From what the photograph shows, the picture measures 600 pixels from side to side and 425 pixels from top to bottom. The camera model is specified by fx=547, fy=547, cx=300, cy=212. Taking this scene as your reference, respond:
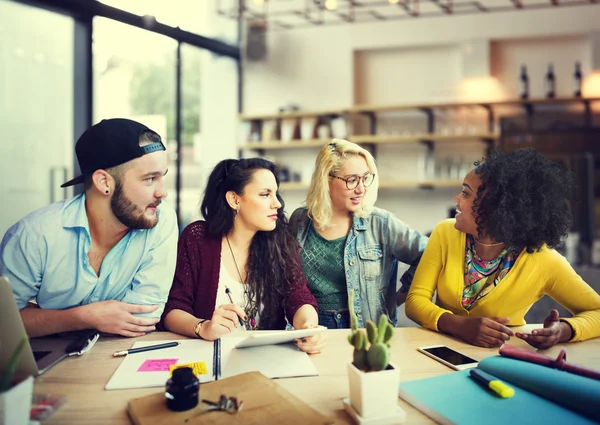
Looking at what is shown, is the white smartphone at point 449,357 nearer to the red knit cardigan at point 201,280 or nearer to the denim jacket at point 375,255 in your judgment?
the red knit cardigan at point 201,280

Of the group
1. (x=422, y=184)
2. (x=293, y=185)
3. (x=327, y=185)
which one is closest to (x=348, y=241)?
(x=327, y=185)

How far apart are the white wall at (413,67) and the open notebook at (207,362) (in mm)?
4482

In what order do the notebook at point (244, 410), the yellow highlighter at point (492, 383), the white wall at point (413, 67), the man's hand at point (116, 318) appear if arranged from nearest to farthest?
the notebook at point (244, 410)
the yellow highlighter at point (492, 383)
the man's hand at point (116, 318)
the white wall at point (413, 67)

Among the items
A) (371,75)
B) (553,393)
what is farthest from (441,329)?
(371,75)

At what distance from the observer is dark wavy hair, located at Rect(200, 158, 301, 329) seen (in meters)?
1.95

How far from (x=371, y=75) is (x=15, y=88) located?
356cm

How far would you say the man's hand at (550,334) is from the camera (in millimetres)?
1496

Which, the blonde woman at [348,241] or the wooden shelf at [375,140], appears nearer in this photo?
the blonde woman at [348,241]

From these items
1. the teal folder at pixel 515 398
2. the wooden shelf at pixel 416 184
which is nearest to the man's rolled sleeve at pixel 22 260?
the teal folder at pixel 515 398

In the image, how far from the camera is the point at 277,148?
6.21 m

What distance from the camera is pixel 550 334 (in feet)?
4.91

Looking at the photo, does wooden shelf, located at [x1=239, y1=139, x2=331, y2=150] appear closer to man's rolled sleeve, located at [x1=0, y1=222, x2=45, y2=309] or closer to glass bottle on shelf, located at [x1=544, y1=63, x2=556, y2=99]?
glass bottle on shelf, located at [x1=544, y1=63, x2=556, y2=99]

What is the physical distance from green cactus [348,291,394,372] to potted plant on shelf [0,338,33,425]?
0.60 metres

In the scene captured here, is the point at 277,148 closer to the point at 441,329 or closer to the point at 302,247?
the point at 302,247
